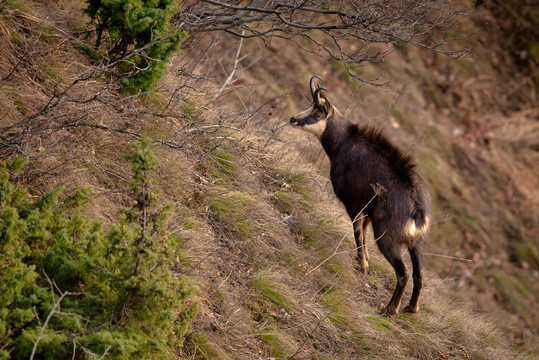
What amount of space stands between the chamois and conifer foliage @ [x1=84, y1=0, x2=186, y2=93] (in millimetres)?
2119

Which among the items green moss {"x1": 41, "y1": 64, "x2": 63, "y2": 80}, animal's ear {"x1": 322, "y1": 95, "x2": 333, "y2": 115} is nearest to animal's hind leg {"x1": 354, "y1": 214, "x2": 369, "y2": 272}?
animal's ear {"x1": 322, "y1": 95, "x2": 333, "y2": 115}

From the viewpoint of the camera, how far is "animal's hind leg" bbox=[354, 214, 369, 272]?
685 centimetres

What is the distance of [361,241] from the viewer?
702cm

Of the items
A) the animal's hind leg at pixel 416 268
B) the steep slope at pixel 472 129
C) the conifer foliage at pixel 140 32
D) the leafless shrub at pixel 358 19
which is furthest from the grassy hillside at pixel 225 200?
the steep slope at pixel 472 129

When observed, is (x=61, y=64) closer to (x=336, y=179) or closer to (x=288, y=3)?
(x=288, y=3)

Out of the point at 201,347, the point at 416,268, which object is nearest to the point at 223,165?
the point at 416,268

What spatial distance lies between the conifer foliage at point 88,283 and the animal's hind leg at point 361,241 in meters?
3.30

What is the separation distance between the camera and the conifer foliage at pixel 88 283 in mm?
3395

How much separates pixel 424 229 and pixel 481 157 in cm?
1080

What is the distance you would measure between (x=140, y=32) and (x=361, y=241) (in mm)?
3453

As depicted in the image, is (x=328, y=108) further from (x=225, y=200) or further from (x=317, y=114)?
(x=225, y=200)

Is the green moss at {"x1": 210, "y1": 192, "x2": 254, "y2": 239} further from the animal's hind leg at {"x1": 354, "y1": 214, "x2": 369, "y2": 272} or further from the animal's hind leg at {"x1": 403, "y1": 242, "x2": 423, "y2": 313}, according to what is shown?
the animal's hind leg at {"x1": 403, "y1": 242, "x2": 423, "y2": 313}

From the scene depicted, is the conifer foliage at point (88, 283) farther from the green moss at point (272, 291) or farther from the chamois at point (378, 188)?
the chamois at point (378, 188)

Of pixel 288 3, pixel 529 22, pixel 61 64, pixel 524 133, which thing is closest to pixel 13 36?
pixel 61 64
